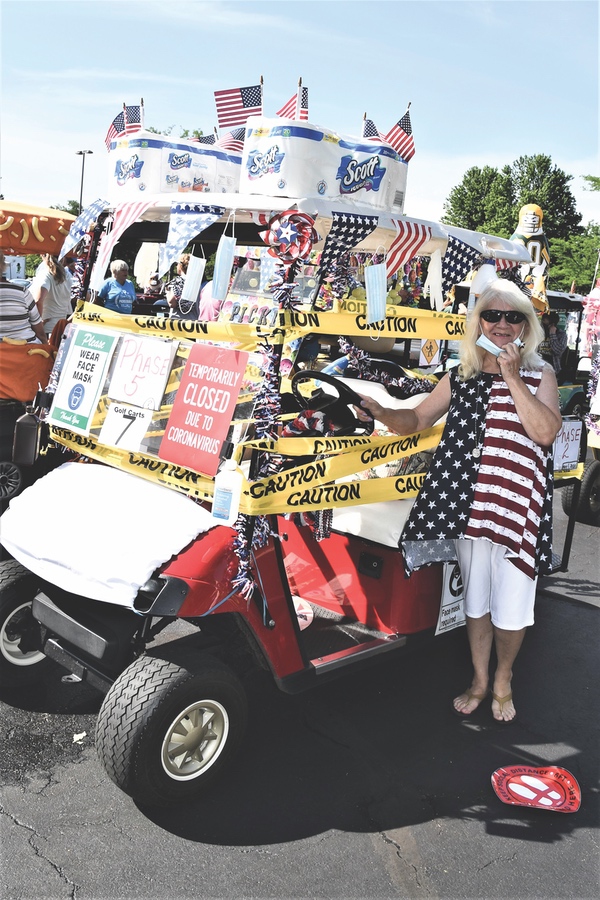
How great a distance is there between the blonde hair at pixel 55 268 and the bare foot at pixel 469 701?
232 inches

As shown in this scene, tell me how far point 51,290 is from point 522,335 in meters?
5.75

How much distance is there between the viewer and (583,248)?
114 feet

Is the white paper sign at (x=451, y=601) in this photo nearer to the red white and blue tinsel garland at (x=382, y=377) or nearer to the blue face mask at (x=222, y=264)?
the red white and blue tinsel garland at (x=382, y=377)

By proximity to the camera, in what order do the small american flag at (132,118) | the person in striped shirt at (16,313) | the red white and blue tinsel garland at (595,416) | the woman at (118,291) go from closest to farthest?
the person in striped shirt at (16,313)
the small american flag at (132,118)
the red white and blue tinsel garland at (595,416)
the woman at (118,291)

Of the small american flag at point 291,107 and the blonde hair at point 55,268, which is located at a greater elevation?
the small american flag at point 291,107

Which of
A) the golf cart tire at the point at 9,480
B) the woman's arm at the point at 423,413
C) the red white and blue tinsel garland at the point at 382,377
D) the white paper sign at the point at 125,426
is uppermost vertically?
the red white and blue tinsel garland at the point at 382,377

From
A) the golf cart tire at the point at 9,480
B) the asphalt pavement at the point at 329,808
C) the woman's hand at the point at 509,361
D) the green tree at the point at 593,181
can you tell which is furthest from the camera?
the green tree at the point at 593,181

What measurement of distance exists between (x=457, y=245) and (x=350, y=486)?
181cm

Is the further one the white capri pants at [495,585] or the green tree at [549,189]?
the green tree at [549,189]

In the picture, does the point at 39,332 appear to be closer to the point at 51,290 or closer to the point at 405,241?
the point at 51,290

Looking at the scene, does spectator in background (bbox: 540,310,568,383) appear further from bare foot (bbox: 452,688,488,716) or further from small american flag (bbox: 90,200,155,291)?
small american flag (bbox: 90,200,155,291)

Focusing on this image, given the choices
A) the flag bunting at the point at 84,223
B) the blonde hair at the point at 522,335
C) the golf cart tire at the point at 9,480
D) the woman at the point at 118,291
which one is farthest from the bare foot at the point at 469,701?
the woman at the point at 118,291

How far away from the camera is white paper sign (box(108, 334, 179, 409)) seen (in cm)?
312

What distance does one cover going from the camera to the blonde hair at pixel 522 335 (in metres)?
3.08
